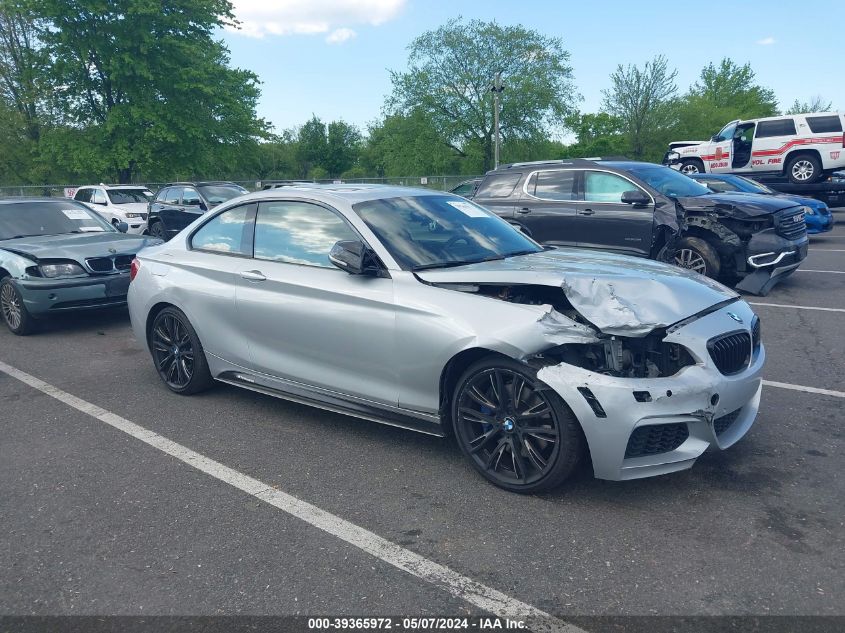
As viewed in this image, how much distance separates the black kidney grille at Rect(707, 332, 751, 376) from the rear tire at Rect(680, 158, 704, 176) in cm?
2009

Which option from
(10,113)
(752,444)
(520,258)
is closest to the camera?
(752,444)

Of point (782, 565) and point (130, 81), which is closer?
point (782, 565)

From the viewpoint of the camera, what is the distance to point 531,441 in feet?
11.4

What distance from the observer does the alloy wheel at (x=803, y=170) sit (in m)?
19.2

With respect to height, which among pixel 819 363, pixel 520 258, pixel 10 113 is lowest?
pixel 819 363

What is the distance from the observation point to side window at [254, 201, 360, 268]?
442cm

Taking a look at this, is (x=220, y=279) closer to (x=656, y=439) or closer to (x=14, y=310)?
(x=656, y=439)

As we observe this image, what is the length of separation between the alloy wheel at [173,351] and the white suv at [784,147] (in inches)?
757

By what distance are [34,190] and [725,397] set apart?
1364 inches

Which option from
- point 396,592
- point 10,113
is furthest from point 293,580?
point 10,113

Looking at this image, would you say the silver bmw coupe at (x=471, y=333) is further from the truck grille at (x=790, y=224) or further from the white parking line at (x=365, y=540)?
the truck grille at (x=790, y=224)

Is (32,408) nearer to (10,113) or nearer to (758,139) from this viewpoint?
(758,139)

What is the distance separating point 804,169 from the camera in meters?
19.4

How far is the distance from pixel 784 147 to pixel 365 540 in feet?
67.1
